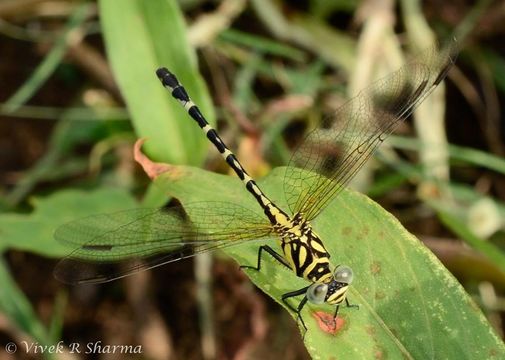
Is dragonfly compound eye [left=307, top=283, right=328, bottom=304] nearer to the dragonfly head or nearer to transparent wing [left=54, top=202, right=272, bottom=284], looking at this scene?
the dragonfly head

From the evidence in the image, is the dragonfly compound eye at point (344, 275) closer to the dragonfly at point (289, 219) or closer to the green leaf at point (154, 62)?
the dragonfly at point (289, 219)

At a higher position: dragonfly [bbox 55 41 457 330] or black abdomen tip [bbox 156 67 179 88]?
black abdomen tip [bbox 156 67 179 88]

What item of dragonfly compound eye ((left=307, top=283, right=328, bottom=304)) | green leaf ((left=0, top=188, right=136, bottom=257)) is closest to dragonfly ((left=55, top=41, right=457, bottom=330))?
dragonfly compound eye ((left=307, top=283, right=328, bottom=304))

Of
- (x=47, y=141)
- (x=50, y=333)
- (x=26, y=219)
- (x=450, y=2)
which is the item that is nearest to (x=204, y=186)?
(x=26, y=219)

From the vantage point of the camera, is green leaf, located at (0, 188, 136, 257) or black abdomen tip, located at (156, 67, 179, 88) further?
green leaf, located at (0, 188, 136, 257)

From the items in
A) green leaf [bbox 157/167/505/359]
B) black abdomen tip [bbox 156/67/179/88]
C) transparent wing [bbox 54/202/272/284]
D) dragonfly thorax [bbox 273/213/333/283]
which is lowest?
green leaf [bbox 157/167/505/359]

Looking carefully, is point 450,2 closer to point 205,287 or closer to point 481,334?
point 205,287

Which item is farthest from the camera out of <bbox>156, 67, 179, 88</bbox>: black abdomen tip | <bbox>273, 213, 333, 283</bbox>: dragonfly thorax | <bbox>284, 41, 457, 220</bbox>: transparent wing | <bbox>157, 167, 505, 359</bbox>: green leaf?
<bbox>156, 67, 179, 88</bbox>: black abdomen tip

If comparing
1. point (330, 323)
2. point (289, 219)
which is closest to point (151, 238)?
point (289, 219)
